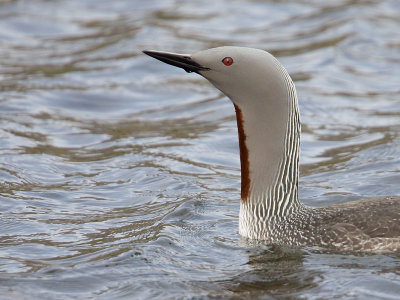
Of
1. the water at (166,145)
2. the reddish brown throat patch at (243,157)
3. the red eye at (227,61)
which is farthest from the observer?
the reddish brown throat patch at (243,157)

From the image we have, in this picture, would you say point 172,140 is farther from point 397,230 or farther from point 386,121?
point 397,230

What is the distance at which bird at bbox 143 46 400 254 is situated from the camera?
6.23 meters

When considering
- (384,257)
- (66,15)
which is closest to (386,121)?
(384,257)

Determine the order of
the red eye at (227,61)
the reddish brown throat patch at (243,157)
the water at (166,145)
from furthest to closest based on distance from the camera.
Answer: the reddish brown throat patch at (243,157) < the red eye at (227,61) < the water at (166,145)

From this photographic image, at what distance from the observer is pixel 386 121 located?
420 inches

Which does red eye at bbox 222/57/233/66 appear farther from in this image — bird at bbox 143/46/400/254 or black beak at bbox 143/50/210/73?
black beak at bbox 143/50/210/73

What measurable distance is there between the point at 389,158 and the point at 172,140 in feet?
8.01

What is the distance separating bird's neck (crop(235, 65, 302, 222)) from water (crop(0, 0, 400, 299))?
35 centimetres

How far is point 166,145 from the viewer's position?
9.94m

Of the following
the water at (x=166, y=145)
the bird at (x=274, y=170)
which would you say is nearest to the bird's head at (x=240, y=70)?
the bird at (x=274, y=170)

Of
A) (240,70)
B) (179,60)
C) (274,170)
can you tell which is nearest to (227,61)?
(240,70)

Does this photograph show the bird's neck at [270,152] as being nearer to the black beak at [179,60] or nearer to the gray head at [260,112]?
the gray head at [260,112]

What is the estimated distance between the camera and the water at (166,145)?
619cm

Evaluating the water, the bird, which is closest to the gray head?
the bird
